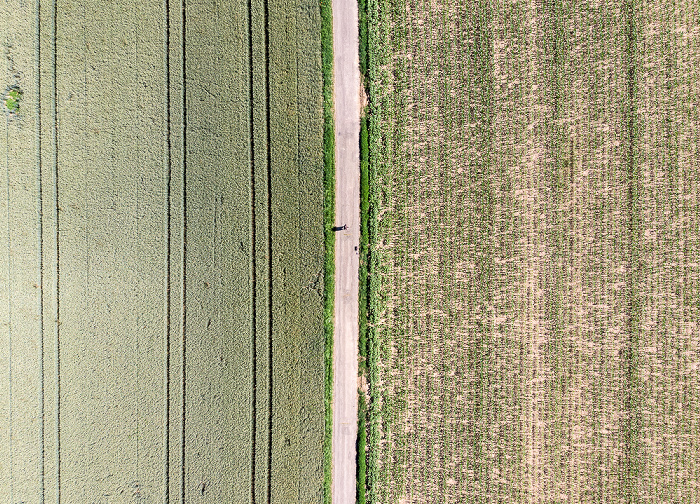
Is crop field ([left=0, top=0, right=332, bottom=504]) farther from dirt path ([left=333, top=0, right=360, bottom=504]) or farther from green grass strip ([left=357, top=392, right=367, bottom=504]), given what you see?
green grass strip ([left=357, top=392, right=367, bottom=504])

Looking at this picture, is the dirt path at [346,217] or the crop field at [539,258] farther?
the dirt path at [346,217]

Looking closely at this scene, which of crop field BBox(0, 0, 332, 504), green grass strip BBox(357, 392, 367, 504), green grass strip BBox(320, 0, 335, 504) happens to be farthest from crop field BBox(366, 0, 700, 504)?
crop field BBox(0, 0, 332, 504)

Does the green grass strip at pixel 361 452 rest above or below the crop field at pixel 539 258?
below

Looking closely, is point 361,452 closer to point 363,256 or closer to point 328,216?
point 363,256

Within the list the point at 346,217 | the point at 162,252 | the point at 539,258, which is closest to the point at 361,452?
the point at 346,217

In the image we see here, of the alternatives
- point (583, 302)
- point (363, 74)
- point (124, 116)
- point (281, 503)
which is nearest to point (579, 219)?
point (583, 302)

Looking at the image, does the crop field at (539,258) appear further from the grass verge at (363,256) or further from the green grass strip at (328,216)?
the green grass strip at (328,216)

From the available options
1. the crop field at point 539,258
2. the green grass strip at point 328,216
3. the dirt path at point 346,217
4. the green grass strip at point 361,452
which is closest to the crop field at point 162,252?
the green grass strip at point 328,216
